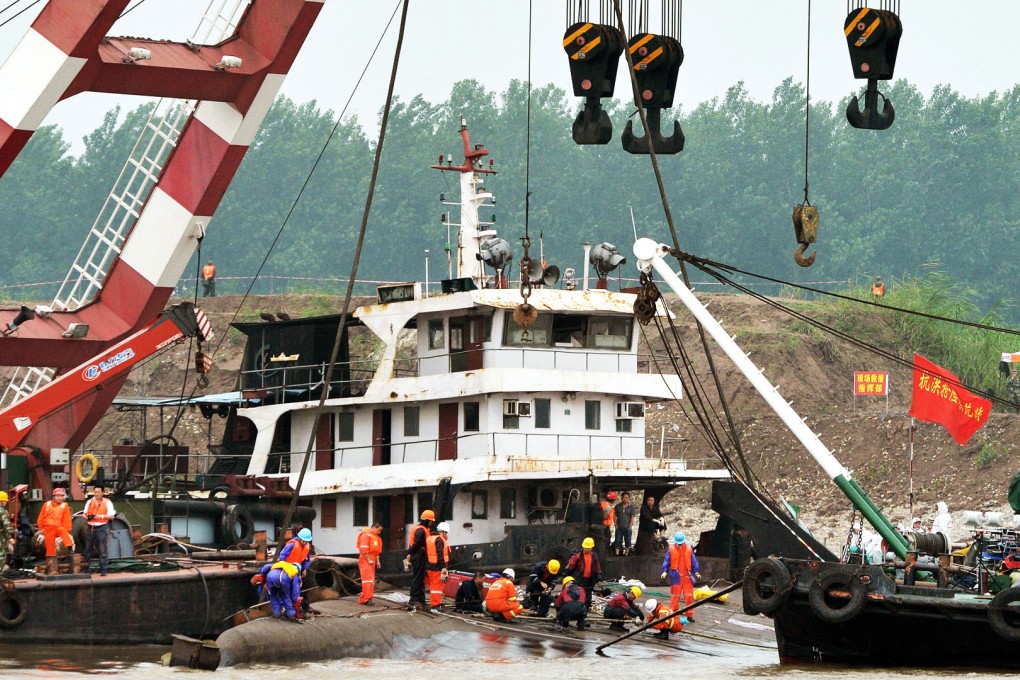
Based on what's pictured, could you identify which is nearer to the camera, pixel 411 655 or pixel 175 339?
pixel 411 655

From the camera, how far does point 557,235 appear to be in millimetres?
72062

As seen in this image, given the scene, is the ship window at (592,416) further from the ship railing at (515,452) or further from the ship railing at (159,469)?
the ship railing at (159,469)

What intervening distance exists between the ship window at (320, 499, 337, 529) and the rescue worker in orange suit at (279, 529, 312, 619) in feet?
23.9

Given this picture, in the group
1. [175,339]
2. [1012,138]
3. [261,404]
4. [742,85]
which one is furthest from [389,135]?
[175,339]

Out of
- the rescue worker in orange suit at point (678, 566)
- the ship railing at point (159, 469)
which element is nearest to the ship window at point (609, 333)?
the ship railing at point (159, 469)

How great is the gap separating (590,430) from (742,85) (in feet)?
180

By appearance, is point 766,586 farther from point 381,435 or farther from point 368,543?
point 381,435

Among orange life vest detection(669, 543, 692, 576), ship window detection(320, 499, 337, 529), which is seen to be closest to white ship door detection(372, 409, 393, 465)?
ship window detection(320, 499, 337, 529)

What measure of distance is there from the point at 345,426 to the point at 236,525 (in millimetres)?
3084

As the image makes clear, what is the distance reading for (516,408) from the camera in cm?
2848

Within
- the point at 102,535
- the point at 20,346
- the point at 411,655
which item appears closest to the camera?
the point at 411,655

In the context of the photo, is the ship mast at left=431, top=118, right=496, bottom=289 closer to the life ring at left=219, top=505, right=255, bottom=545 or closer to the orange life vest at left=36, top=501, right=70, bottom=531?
the life ring at left=219, top=505, right=255, bottom=545

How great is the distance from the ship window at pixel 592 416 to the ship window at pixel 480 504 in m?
2.04

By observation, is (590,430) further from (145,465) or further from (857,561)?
(145,465)
